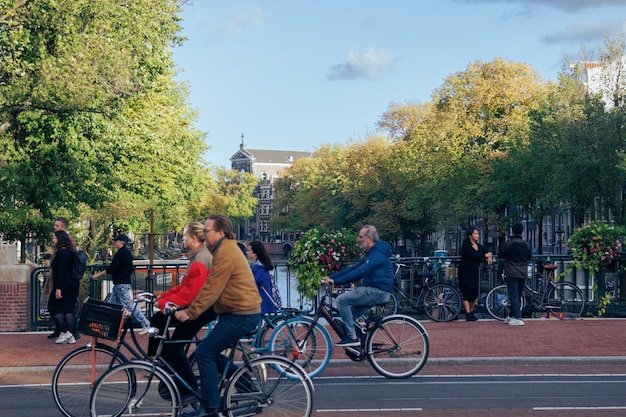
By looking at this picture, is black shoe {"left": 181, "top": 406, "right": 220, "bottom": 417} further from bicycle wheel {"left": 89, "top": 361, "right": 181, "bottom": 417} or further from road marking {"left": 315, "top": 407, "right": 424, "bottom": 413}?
road marking {"left": 315, "top": 407, "right": 424, "bottom": 413}

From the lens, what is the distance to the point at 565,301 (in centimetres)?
1942

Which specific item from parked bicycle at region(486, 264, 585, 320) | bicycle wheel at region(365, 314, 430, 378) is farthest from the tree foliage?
bicycle wheel at region(365, 314, 430, 378)

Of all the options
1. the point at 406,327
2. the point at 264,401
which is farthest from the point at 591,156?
the point at 264,401

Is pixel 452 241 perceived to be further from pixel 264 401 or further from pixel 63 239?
pixel 264 401

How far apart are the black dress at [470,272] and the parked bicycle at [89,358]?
1098cm

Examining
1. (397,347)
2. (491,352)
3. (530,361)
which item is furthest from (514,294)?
(397,347)

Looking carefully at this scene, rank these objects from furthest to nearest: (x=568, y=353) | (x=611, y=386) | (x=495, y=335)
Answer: (x=495, y=335)
(x=568, y=353)
(x=611, y=386)

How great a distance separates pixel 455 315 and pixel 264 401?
1151cm

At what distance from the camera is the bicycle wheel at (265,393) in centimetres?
781

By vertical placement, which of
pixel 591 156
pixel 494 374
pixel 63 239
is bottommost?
pixel 494 374

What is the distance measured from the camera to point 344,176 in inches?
3150

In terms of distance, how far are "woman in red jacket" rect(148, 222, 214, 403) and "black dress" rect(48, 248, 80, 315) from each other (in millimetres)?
7177

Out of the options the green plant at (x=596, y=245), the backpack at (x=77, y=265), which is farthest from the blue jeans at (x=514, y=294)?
the backpack at (x=77, y=265)

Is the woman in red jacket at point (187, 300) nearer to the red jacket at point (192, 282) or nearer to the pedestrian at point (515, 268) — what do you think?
the red jacket at point (192, 282)
